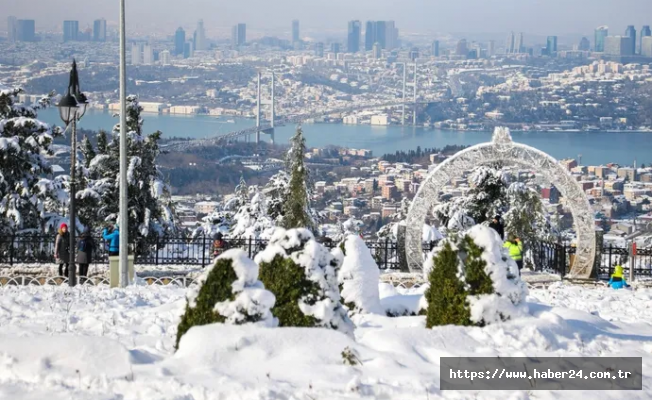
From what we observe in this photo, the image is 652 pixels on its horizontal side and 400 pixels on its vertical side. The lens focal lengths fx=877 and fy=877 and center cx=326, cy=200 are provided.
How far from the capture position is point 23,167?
20844mm

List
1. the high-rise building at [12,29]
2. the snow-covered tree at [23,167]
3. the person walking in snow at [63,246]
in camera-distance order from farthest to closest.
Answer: the high-rise building at [12,29], the snow-covered tree at [23,167], the person walking in snow at [63,246]

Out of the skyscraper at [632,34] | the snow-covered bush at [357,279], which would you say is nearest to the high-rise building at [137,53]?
the skyscraper at [632,34]

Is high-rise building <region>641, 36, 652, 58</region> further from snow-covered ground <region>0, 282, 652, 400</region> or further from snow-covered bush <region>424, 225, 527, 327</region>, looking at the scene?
snow-covered bush <region>424, 225, 527, 327</region>

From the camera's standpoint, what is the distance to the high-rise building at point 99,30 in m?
147

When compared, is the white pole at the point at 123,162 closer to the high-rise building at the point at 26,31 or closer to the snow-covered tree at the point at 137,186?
the snow-covered tree at the point at 137,186

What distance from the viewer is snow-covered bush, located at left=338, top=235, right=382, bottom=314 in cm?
897

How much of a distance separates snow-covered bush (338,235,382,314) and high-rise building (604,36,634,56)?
185 meters

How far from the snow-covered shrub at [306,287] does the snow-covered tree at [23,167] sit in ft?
46.9

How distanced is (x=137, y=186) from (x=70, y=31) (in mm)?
140263

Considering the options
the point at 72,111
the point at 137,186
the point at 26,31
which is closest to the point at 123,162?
the point at 72,111

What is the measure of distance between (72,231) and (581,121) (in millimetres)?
112583

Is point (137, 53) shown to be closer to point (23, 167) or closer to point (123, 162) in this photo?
point (23, 167)

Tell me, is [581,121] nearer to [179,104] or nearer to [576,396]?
[179,104]

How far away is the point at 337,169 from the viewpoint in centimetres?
7556
